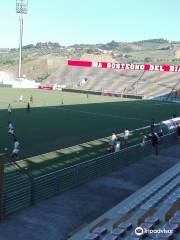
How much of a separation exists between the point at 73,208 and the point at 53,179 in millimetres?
1629

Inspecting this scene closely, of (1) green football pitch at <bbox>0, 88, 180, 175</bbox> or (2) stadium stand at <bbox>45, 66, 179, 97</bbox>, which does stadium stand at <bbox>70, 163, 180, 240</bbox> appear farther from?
(2) stadium stand at <bbox>45, 66, 179, 97</bbox>

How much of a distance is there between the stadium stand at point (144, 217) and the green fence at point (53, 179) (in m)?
2.35

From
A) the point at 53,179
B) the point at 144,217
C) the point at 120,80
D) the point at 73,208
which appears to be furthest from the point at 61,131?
the point at 120,80

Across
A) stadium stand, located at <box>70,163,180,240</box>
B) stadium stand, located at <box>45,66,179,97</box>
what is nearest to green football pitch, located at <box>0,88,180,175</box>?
stadium stand, located at <box>70,163,180,240</box>

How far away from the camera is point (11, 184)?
50.6 feet

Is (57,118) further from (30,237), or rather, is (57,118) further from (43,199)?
(30,237)

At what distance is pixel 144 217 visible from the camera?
38.3 feet

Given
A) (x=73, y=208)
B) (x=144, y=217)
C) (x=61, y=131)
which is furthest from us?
(x=61, y=131)

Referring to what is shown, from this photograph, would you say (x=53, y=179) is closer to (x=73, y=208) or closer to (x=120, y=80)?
(x=73, y=208)

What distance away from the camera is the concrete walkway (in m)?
11.3

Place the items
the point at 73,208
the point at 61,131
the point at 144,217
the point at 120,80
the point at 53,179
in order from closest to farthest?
the point at 144,217 → the point at 73,208 → the point at 53,179 → the point at 61,131 → the point at 120,80

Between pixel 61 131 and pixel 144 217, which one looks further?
pixel 61 131

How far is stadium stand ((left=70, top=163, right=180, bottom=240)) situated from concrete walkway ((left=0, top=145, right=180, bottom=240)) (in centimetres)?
51

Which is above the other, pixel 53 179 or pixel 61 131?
pixel 53 179
